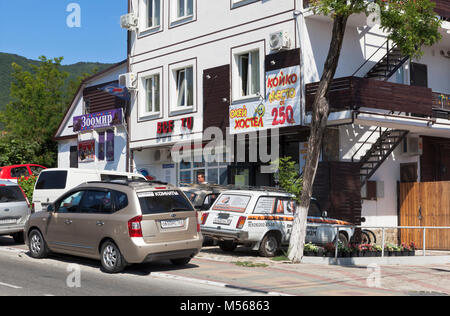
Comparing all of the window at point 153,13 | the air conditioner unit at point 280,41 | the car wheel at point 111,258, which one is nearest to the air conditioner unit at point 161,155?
the window at point 153,13

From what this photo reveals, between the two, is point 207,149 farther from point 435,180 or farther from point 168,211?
point 168,211

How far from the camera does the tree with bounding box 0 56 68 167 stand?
3584 centimetres

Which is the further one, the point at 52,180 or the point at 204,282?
the point at 52,180

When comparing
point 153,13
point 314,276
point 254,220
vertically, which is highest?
point 153,13

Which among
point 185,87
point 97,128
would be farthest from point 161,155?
point 97,128

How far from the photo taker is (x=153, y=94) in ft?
86.9

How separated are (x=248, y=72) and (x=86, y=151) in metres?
11.2

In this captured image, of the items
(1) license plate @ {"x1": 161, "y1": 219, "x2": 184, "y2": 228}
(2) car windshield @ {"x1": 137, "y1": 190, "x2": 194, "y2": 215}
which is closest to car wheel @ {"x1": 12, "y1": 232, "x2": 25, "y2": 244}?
(2) car windshield @ {"x1": 137, "y1": 190, "x2": 194, "y2": 215}

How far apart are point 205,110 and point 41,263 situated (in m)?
11.6

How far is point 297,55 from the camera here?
20.2m

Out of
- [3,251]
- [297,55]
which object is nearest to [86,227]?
[3,251]

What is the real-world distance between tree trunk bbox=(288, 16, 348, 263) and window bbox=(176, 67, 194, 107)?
10.7 meters

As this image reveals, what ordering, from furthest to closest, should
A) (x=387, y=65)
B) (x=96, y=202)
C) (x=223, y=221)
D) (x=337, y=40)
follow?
1. (x=387, y=65)
2. (x=223, y=221)
3. (x=337, y=40)
4. (x=96, y=202)

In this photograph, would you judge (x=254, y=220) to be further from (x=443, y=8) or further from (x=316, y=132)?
(x=443, y=8)
